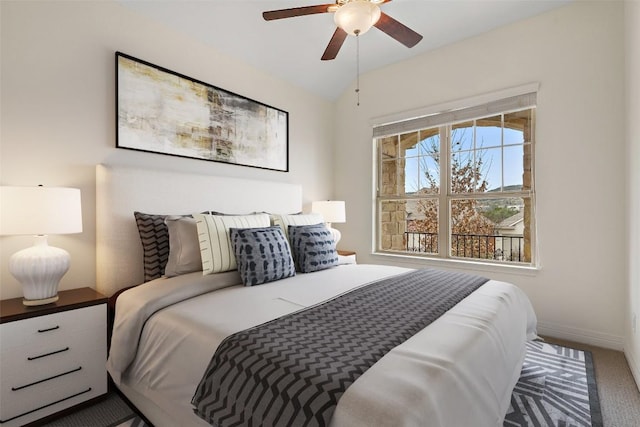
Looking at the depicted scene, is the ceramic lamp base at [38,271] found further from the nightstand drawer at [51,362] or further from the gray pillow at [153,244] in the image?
the gray pillow at [153,244]

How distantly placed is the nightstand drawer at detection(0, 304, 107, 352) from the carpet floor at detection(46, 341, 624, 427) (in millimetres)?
453

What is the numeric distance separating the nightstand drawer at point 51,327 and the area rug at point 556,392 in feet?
7.62

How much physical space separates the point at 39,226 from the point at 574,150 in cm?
390

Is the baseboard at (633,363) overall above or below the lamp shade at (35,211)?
below

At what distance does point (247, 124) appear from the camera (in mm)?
3199

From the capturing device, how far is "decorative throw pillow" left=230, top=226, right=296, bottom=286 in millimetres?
2041

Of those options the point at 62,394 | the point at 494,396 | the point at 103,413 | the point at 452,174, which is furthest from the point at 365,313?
the point at 452,174

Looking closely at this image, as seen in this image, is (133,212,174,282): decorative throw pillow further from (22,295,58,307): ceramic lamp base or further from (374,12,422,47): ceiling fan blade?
(374,12,422,47): ceiling fan blade

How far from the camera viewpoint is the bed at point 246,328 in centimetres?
91

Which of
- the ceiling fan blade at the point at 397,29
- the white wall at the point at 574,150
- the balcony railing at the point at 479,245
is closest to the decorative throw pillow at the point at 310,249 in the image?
the ceiling fan blade at the point at 397,29

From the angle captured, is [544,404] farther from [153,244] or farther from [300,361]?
[153,244]

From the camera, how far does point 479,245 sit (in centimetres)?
348

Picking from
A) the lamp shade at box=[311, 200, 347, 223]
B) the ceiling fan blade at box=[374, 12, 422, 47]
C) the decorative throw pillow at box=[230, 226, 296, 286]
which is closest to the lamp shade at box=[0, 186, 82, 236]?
the decorative throw pillow at box=[230, 226, 296, 286]

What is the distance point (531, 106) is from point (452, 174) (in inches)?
37.9
